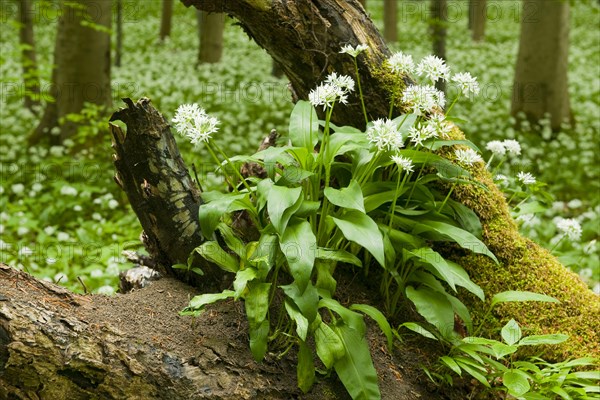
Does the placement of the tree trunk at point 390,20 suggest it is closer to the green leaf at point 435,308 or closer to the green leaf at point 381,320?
the green leaf at point 435,308

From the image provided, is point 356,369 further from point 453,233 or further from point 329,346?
point 453,233

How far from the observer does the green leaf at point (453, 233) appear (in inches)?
105

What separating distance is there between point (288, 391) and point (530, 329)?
1.21 metres

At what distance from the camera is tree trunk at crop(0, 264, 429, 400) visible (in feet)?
7.00

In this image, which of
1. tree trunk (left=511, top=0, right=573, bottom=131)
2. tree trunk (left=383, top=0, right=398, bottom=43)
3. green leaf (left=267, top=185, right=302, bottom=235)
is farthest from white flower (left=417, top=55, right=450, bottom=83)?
tree trunk (left=383, top=0, right=398, bottom=43)

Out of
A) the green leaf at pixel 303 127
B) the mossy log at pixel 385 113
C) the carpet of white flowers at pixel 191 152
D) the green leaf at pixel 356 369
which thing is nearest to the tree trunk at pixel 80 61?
the carpet of white flowers at pixel 191 152

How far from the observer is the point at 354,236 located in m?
2.33

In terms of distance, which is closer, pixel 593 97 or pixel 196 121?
pixel 196 121

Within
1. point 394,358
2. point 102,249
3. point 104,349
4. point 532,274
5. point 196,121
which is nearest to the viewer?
point 104,349

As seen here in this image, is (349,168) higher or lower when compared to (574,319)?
higher

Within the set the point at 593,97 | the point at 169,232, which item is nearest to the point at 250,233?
the point at 169,232

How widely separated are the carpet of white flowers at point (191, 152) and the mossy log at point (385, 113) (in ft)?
1.01

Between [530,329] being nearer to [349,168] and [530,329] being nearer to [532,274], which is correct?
[532,274]

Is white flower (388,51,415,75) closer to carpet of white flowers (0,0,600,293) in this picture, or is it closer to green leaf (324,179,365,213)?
green leaf (324,179,365,213)
